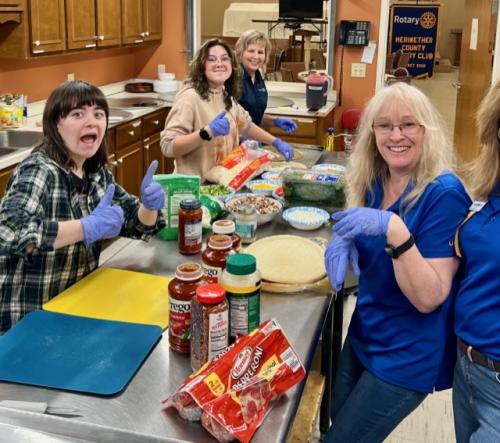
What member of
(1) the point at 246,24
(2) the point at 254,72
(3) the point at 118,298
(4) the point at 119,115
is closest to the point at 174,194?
(3) the point at 118,298

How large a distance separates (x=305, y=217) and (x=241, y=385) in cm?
117

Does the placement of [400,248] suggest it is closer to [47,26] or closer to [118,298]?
[118,298]

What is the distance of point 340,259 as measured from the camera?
63.1 inches

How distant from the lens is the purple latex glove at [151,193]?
1.92m

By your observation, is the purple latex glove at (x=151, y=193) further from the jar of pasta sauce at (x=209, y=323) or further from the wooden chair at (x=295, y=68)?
the wooden chair at (x=295, y=68)

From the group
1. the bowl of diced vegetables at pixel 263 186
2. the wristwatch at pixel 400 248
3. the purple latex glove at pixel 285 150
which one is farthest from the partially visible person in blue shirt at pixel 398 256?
the purple latex glove at pixel 285 150

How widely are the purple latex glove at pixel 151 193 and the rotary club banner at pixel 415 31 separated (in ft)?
40.4

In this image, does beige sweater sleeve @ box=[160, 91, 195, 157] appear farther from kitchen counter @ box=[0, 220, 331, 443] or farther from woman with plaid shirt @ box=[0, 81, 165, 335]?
kitchen counter @ box=[0, 220, 331, 443]

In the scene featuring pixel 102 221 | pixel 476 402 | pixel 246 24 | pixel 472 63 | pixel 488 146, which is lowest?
pixel 476 402

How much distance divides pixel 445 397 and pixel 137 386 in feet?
6.41

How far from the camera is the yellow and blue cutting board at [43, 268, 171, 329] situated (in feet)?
5.15

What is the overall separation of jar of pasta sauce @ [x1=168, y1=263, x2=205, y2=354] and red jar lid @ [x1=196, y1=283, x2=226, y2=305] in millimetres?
80

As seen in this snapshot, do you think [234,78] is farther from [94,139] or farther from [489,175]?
[489,175]

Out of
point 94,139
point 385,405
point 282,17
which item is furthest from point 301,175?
point 282,17
